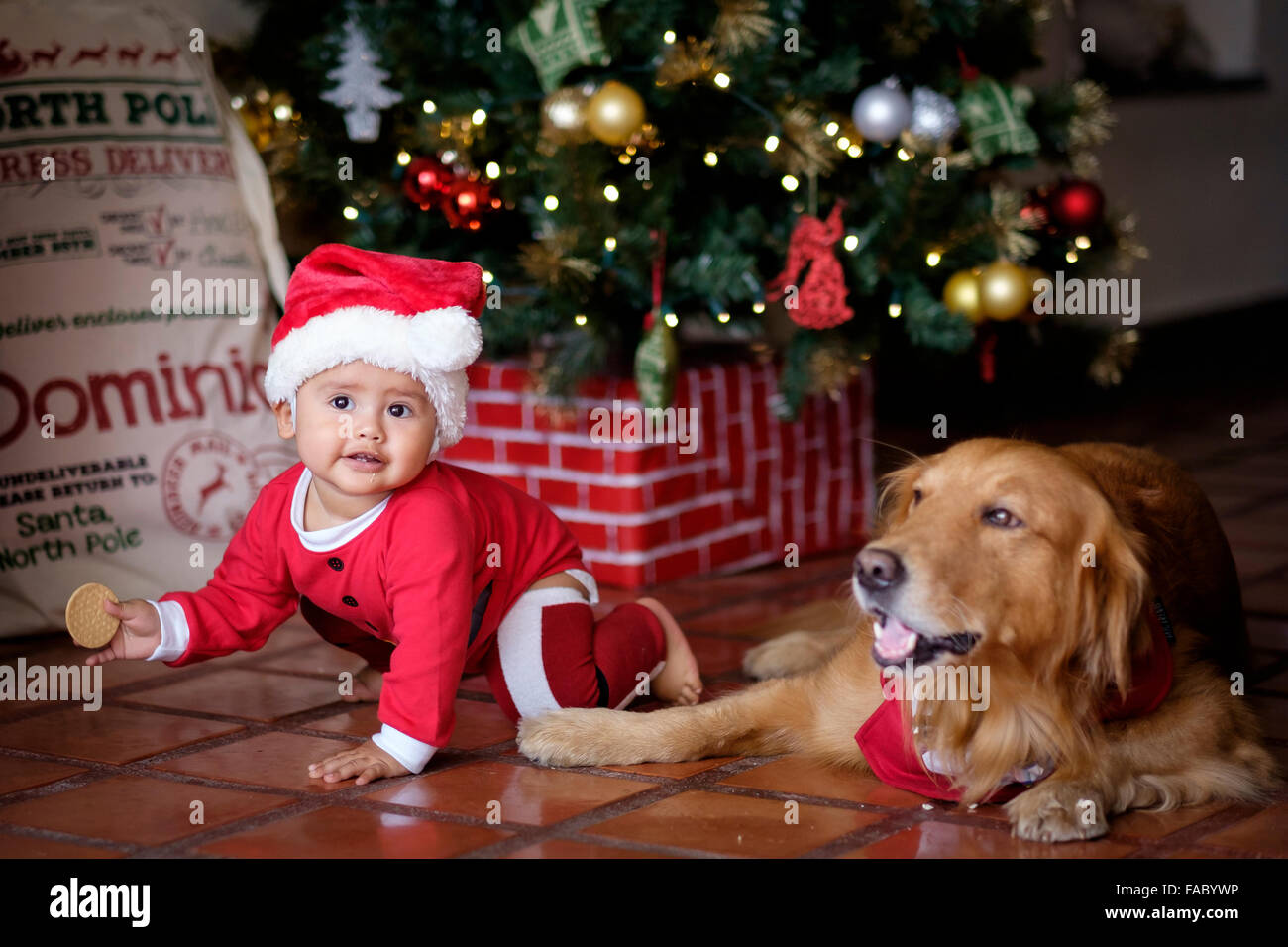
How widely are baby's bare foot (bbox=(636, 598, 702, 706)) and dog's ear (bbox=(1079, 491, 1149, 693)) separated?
752 mm

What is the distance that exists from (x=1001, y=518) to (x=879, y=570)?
0.58 feet

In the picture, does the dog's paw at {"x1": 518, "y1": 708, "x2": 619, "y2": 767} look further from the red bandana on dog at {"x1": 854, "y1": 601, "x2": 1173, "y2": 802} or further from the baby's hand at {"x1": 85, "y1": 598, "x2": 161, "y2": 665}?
the baby's hand at {"x1": 85, "y1": 598, "x2": 161, "y2": 665}

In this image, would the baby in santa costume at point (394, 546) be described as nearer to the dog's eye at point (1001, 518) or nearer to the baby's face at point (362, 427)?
the baby's face at point (362, 427)

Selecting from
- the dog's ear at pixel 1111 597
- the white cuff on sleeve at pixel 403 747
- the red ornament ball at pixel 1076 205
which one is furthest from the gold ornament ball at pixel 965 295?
the white cuff on sleeve at pixel 403 747

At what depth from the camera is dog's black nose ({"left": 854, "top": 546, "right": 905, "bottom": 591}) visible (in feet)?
5.83

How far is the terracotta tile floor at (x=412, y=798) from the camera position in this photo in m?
1.82

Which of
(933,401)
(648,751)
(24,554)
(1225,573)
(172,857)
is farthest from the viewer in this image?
(933,401)

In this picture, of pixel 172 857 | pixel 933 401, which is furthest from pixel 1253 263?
pixel 172 857

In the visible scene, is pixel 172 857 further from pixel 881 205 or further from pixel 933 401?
pixel 933 401

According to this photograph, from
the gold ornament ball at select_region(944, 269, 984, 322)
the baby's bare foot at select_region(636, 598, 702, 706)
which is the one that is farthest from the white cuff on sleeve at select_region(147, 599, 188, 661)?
the gold ornament ball at select_region(944, 269, 984, 322)

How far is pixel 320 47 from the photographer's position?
11.1ft

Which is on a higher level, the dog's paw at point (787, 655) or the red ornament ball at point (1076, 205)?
the red ornament ball at point (1076, 205)

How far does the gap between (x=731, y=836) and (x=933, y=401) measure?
3.90 meters

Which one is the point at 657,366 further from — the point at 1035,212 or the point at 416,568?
the point at 416,568
